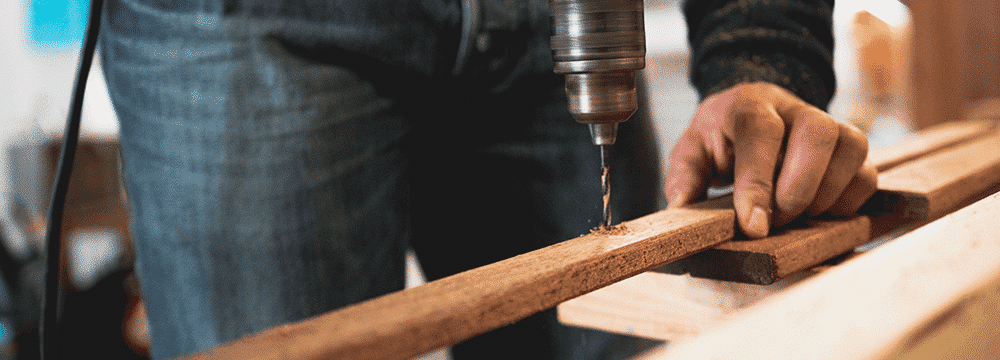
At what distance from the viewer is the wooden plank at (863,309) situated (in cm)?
30

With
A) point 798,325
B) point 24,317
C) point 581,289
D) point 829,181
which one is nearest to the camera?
point 798,325

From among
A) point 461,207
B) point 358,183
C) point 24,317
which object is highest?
point 358,183

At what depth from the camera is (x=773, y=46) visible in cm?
89

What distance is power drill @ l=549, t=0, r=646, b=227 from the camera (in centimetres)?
53

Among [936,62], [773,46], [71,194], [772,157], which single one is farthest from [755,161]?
[71,194]

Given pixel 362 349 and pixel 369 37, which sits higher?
pixel 369 37

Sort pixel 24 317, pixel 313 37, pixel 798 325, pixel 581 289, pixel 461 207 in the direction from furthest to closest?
pixel 24 317 → pixel 461 207 → pixel 313 37 → pixel 581 289 → pixel 798 325

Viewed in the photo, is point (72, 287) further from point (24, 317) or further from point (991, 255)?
point (991, 255)

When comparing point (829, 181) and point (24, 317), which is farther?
point (24, 317)

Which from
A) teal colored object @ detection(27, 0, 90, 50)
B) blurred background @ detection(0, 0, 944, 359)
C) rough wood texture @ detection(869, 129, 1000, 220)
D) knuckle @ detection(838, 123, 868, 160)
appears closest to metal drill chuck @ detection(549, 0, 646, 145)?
knuckle @ detection(838, 123, 868, 160)

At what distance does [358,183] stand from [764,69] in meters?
0.59

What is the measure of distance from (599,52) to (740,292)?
32 centimetres

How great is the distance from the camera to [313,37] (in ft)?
2.86

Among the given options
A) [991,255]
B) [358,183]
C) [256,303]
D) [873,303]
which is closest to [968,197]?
[991,255]
